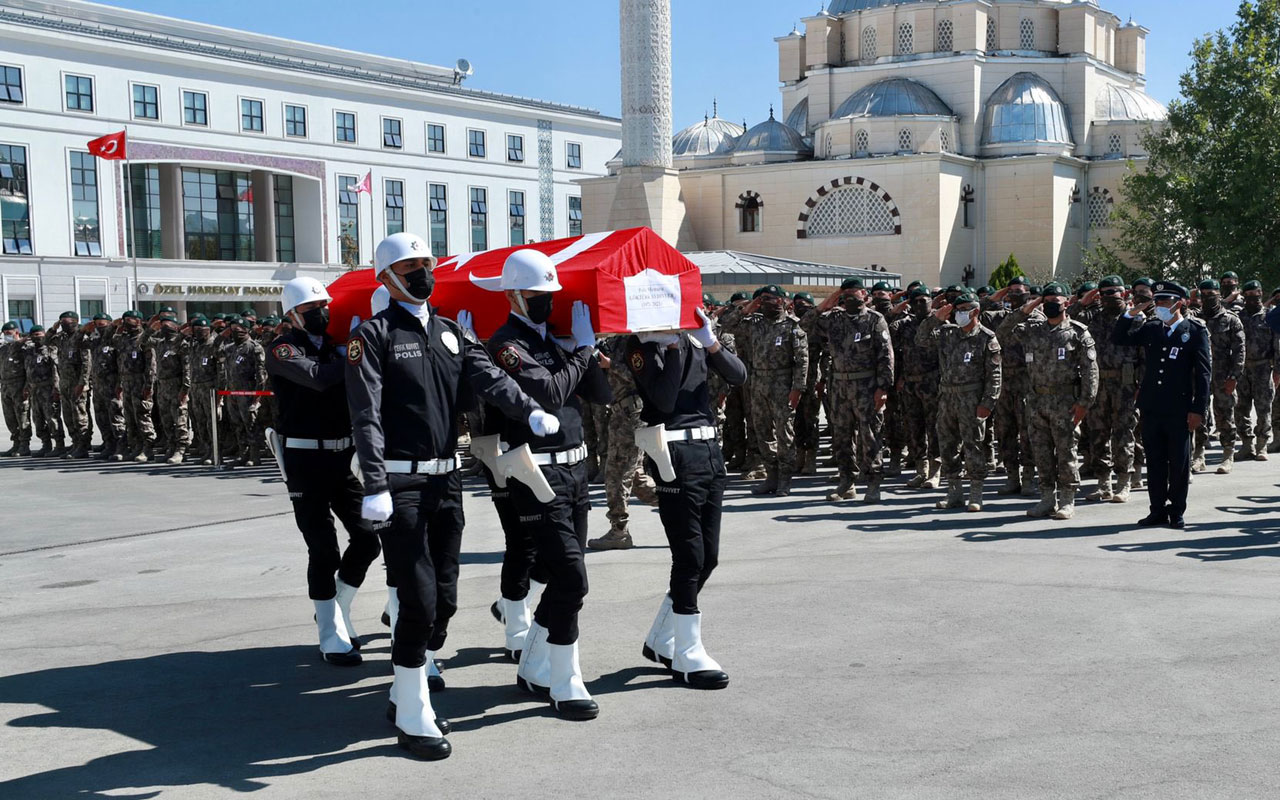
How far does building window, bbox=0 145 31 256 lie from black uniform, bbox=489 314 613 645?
47.6 m

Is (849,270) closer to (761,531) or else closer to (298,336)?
(761,531)

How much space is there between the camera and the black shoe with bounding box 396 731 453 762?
5203 mm

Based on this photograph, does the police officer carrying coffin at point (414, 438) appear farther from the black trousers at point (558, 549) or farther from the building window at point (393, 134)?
the building window at point (393, 134)

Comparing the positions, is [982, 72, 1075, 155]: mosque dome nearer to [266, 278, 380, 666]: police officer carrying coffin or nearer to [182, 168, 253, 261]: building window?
[182, 168, 253, 261]: building window

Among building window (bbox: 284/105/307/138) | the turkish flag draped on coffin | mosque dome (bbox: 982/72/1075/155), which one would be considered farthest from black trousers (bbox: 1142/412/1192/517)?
building window (bbox: 284/105/307/138)

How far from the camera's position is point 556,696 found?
575cm

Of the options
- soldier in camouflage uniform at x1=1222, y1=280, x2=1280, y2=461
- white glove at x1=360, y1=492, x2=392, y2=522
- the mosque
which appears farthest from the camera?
the mosque

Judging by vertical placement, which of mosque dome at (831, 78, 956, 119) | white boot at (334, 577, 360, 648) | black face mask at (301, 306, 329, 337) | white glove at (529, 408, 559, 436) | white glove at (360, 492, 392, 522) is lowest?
white boot at (334, 577, 360, 648)

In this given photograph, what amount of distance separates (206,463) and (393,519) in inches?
511

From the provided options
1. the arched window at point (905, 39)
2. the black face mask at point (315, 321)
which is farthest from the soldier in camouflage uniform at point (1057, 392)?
the arched window at point (905, 39)

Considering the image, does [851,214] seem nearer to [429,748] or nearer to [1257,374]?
[1257,374]

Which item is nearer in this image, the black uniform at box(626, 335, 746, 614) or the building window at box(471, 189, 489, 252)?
the black uniform at box(626, 335, 746, 614)

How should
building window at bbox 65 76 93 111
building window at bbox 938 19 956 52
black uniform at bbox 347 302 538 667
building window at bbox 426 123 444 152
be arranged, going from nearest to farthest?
black uniform at bbox 347 302 538 667
building window at bbox 938 19 956 52
building window at bbox 65 76 93 111
building window at bbox 426 123 444 152

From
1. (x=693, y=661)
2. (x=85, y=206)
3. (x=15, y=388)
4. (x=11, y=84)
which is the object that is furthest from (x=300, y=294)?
(x=85, y=206)
